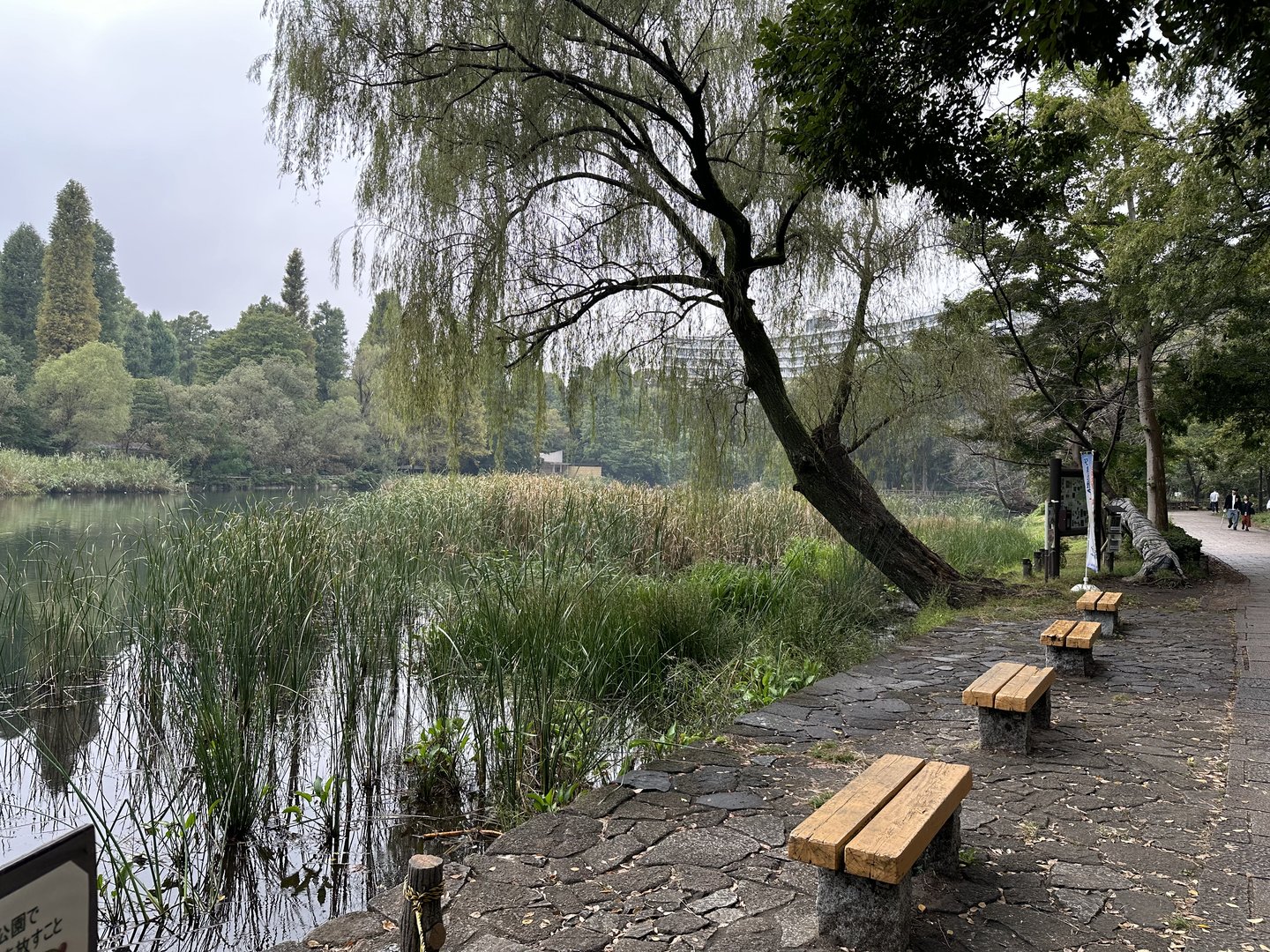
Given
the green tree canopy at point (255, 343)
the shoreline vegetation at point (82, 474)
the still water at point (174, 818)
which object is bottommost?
the still water at point (174, 818)

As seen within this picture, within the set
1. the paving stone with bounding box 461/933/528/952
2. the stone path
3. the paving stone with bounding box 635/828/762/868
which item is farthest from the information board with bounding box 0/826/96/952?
the stone path

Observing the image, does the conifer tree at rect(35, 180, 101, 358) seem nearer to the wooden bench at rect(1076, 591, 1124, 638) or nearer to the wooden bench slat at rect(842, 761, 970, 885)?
the wooden bench at rect(1076, 591, 1124, 638)

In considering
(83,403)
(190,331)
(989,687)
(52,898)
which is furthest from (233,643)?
(190,331)

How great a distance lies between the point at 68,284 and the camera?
34.5 metres

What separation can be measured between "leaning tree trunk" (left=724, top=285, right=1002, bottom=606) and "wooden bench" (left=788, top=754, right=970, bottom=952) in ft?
16.7

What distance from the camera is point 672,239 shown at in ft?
22.1

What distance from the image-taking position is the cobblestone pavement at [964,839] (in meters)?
2.26

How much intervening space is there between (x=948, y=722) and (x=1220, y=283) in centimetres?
593

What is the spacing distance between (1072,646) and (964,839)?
8.70 ft

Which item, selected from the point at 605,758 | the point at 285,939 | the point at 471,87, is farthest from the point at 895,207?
the point at 285,939

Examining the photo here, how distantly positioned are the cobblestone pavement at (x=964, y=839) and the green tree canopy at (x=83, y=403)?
27898mm

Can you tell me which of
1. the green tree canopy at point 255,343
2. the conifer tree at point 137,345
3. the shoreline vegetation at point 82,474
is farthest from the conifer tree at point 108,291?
the shoreline vegetation at point 82,474

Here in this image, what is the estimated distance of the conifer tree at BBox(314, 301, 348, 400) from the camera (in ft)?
144

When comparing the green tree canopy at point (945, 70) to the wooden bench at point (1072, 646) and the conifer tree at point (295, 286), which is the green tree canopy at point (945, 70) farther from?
the conifer tree at point (295, 286)
